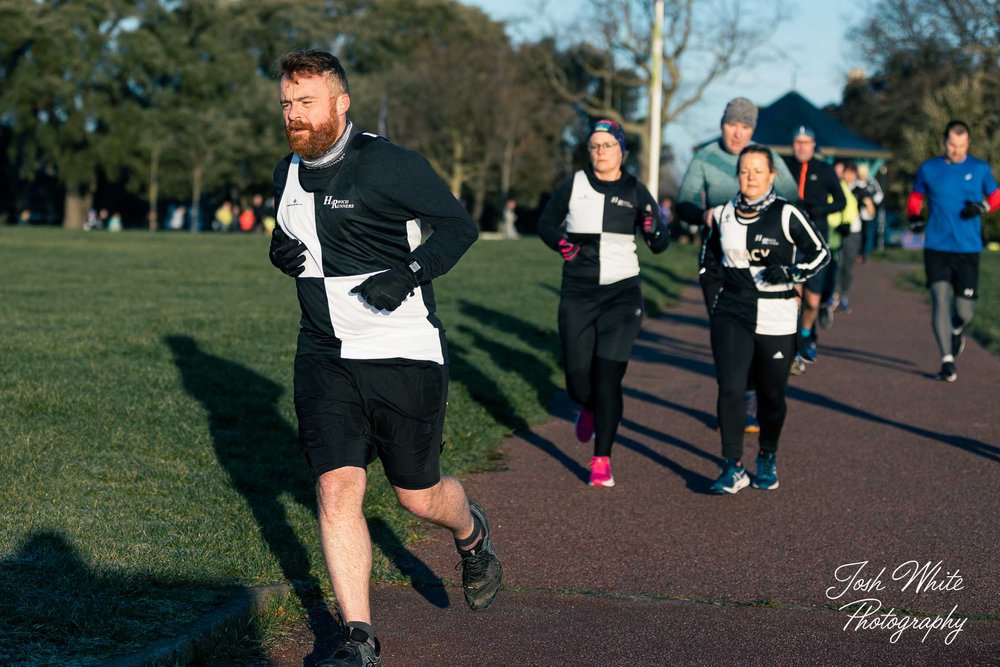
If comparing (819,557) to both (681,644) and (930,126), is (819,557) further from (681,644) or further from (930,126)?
(930,126)

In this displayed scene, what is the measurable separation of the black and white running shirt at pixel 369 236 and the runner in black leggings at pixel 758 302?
289cm

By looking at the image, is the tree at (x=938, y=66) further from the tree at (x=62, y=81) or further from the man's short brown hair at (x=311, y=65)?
the man's short brown hair at (x=311, y=65)

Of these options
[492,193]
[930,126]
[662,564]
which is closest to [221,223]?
[492,193]

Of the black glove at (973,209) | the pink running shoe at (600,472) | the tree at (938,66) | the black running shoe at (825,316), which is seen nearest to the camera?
the pink running shoe at (600,472)

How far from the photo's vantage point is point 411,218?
4309 millimetres

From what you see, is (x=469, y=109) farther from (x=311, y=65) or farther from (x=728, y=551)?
(x=311, y=65)

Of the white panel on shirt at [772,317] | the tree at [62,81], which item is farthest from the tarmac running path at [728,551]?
the tree at [62,81]

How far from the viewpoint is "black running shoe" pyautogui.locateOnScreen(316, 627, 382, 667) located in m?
3.90

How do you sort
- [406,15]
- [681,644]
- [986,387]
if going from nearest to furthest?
[681,644] → [986,387] → [406,15]

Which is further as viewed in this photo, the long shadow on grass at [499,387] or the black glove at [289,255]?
the long shadow on grass at [499,387]

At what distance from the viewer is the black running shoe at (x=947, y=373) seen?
1118cm

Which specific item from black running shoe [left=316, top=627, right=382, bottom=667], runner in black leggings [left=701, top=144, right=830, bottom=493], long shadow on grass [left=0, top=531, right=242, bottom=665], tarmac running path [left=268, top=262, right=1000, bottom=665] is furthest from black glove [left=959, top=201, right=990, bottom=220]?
black running shoe [left=316, top=627, right=382, bottom=667]

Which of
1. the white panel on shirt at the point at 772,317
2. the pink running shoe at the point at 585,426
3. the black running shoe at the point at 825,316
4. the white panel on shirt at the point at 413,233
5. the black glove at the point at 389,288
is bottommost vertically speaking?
the black running shoe at the point at 825,316

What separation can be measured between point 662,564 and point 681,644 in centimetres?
101
